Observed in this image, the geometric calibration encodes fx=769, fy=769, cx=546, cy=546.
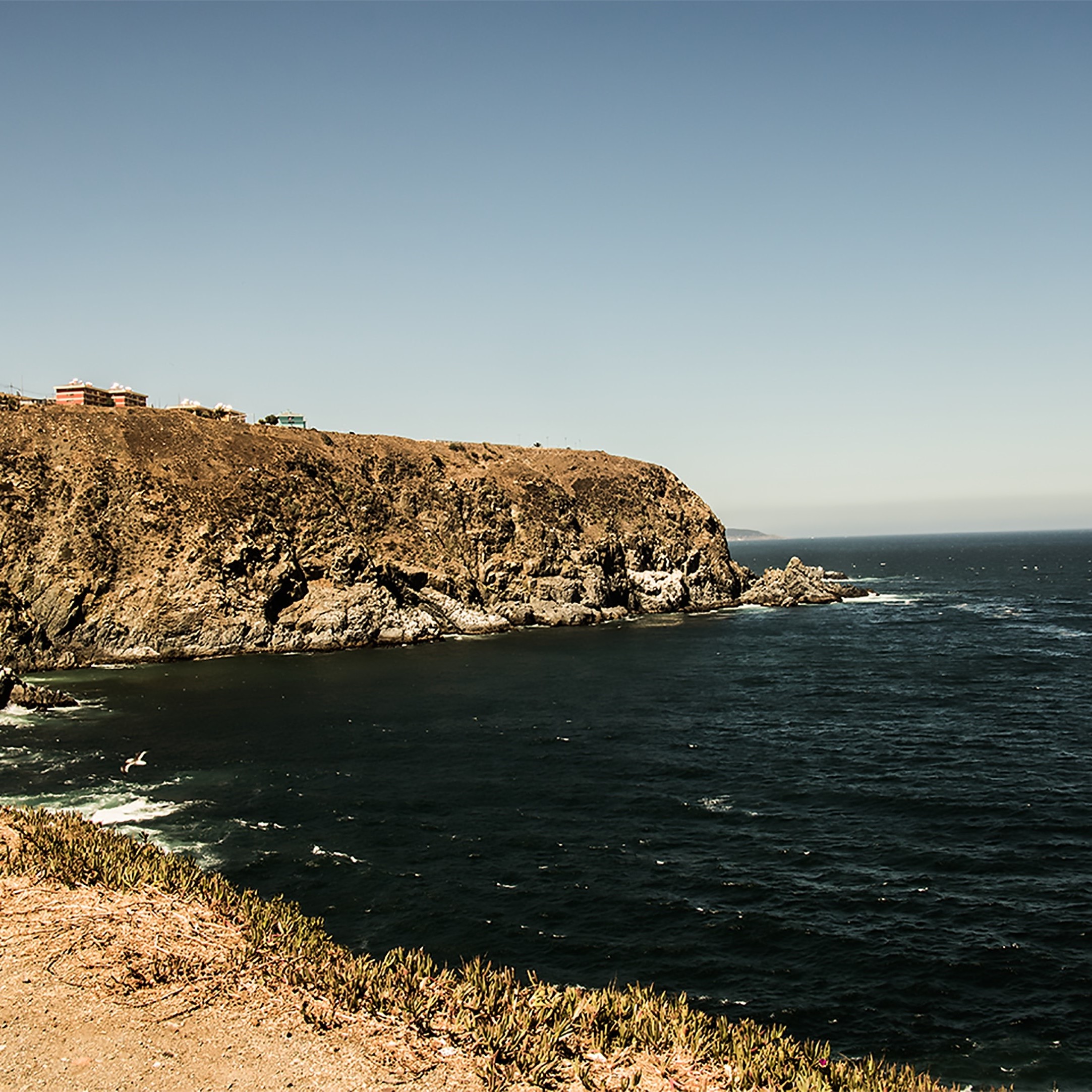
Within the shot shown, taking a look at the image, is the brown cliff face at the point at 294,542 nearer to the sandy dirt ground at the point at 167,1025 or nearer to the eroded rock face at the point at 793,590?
the eroded rock face at the point at 793,590

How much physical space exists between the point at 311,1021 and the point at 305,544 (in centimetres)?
8229

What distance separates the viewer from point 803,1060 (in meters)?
14.7

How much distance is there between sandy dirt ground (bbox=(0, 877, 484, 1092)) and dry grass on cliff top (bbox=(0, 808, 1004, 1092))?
0.11 ft

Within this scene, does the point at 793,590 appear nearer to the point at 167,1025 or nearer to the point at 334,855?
the point at 334,855

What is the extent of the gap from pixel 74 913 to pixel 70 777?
2529 centimetres

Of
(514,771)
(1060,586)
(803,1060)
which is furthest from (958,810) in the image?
(1060,586)

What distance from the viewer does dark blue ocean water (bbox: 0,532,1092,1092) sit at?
2252 cm

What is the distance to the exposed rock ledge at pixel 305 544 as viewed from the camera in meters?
78.6

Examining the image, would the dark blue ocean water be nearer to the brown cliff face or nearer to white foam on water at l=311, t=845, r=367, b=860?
white foam on water at l=311, t=845, r=367, b=860

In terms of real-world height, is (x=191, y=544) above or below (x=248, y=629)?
above

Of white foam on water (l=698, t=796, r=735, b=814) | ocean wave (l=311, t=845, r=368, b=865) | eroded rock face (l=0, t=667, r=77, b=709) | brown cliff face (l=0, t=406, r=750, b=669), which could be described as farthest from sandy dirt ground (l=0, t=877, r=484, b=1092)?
brown cliff face (l=0, t=406, r=750, b=669)

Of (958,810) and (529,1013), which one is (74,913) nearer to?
(529,1013)

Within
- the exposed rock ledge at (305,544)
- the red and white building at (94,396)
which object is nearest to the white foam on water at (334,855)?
the exposed rock ledge at (305,544)

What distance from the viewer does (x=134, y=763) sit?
41469 mm
